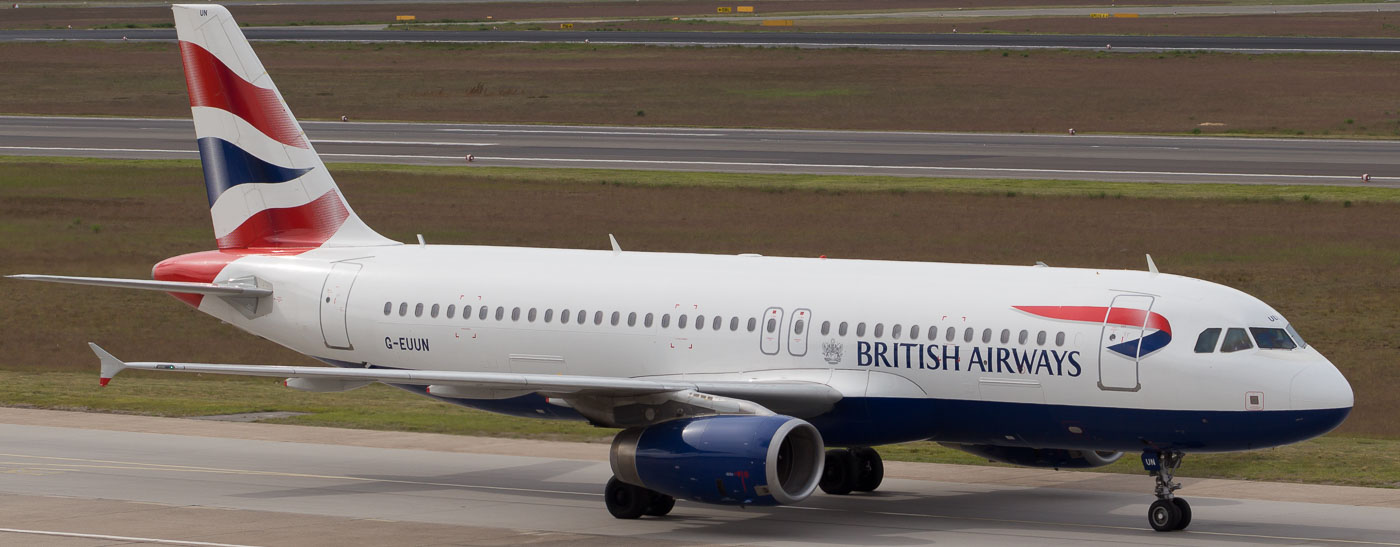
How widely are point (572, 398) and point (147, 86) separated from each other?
9357 cm

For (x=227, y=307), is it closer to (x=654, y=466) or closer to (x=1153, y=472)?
(x=654, y=466)

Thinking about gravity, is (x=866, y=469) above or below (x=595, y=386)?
below

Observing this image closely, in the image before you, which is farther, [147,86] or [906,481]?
[147,86]

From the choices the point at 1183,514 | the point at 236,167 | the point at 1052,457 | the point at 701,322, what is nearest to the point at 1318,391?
the point at 1183,514

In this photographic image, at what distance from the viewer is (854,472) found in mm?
28750

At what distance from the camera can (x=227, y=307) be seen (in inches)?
1245

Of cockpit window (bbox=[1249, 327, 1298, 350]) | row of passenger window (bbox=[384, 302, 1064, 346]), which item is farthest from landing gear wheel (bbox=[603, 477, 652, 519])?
cockpit window (bbox=[1249, 327, 1298, 350])

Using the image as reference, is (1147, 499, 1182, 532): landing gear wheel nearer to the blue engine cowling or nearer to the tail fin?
the blue engine cowling

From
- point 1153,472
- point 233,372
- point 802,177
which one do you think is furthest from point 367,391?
point 802,177

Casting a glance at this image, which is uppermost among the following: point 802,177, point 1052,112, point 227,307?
point 1052,112

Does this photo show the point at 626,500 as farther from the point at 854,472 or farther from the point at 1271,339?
the point at 1271,339

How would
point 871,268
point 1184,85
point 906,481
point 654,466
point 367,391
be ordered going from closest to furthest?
1. point 654,466
2. point 871,268
3. point 906,481
4. point 367,391
5. point 1184,85

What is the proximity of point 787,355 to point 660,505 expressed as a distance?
112 inches

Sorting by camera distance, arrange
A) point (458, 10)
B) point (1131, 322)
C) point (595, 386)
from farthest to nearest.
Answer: point (458, 10), point (595, 386), point (1131, 322)
